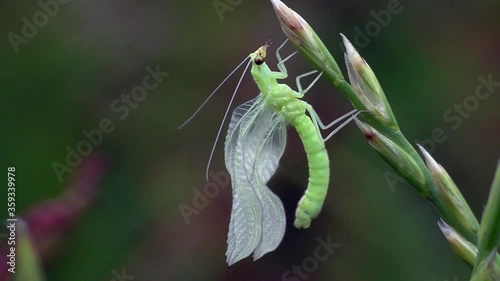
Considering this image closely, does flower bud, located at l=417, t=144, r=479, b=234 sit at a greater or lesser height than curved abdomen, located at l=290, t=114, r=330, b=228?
lesser

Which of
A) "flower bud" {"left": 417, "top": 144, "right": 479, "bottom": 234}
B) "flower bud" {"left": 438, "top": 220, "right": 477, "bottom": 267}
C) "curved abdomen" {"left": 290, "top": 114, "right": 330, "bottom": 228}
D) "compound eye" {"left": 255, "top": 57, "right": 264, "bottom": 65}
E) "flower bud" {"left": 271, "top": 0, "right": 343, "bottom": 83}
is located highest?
"compound eye" {"left": 255, "top": 57, "right": 264, "bottom": 65}

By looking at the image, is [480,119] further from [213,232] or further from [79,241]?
[79,241]

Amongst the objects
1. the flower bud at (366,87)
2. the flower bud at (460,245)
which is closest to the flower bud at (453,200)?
the flower bud at (460,245)

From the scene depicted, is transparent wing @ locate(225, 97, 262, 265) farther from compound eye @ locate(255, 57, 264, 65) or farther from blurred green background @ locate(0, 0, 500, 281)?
blurred green background @ locate(0, 0, 500, 281)

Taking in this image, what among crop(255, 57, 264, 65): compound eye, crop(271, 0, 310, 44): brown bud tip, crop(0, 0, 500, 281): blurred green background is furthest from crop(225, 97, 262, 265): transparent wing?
crop(0, 0, 500, 281): blurred green background

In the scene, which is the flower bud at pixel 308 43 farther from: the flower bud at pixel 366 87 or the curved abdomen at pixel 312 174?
the curved abdomen at pixel 312 174

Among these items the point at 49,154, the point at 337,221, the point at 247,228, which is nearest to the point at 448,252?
the point at 337,221

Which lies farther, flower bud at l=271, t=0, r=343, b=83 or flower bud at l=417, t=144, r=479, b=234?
flower bud at l=271, t=0, r=343, b=83

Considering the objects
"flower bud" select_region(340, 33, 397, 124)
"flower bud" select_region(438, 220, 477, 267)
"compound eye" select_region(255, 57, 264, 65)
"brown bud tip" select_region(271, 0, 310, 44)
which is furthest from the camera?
"compound eye" select_region(255, 57, 264, 65)
